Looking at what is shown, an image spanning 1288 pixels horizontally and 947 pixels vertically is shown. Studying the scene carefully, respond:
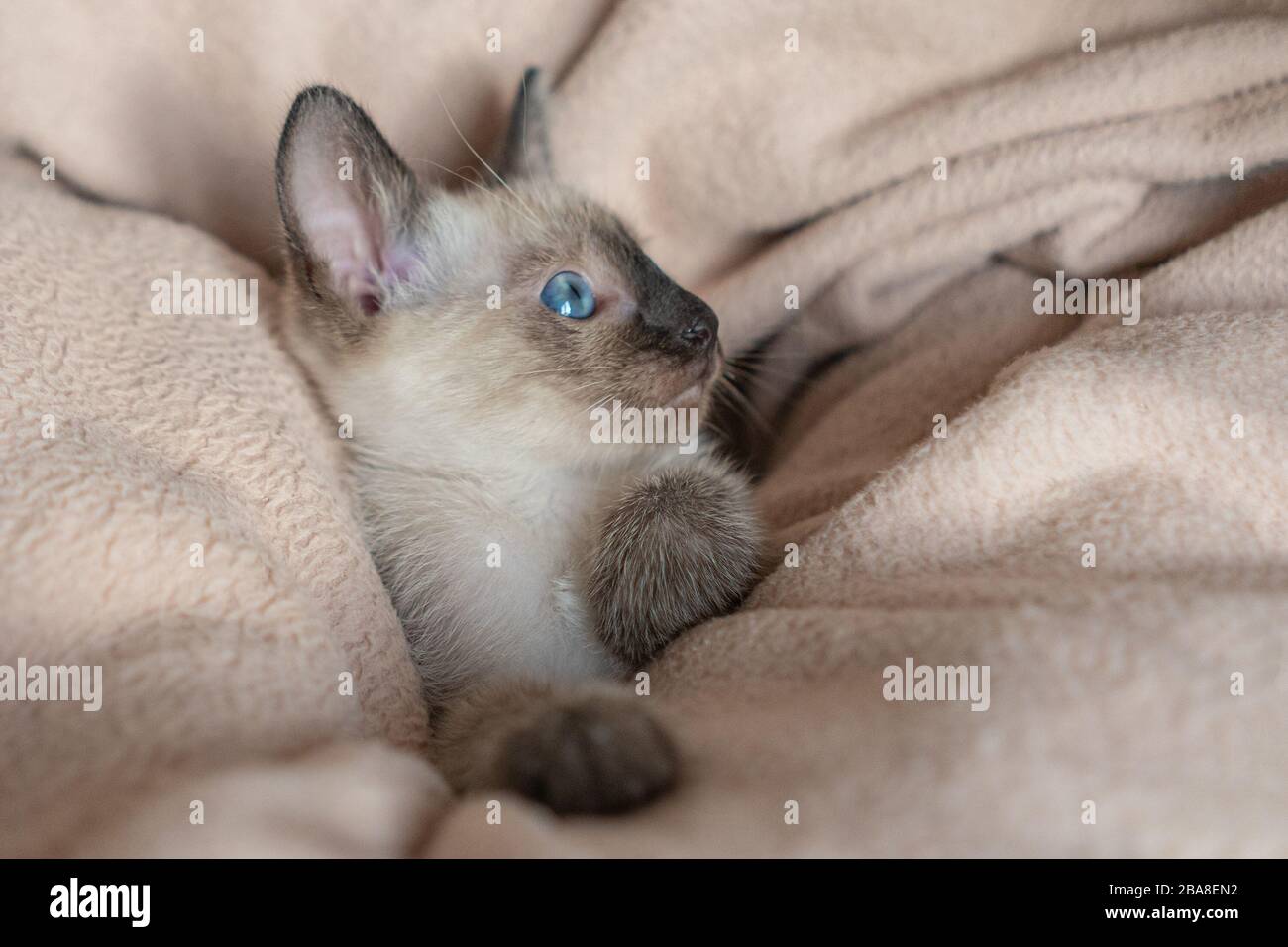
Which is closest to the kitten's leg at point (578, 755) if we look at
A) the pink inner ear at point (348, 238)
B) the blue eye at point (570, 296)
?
the blue eye at point (570, 296)

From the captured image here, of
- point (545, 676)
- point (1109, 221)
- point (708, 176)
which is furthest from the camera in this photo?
point (708, 176)

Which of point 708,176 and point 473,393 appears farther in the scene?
point 708,176

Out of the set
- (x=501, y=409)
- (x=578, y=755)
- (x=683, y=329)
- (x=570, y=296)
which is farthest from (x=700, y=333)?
(x=578, y=755)

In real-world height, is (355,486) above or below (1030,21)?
below

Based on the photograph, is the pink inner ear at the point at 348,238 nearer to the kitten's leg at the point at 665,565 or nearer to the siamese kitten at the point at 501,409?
the siamese kitten at the point at 501,409

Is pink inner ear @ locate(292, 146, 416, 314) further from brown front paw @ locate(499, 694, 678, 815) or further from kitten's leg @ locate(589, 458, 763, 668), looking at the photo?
brown front paw @ locate(499, 694, 678, 815)

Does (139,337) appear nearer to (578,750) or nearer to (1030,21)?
(578,750)

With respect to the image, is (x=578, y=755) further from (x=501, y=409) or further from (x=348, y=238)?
(x=348, y=238)

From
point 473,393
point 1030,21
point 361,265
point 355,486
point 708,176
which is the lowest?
point 355,486

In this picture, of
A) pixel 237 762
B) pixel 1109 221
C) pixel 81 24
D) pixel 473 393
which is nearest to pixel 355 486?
pixel 473 393
